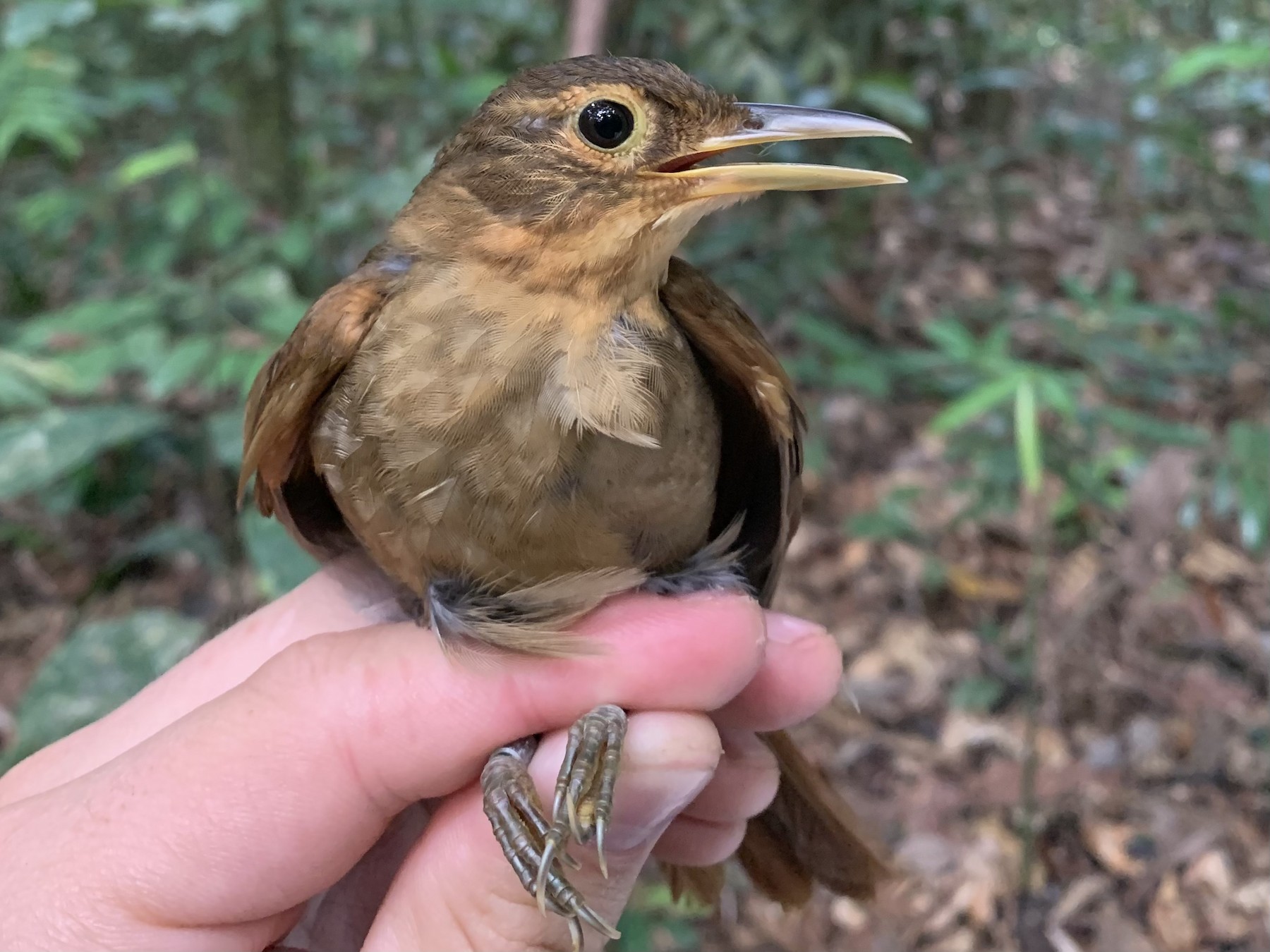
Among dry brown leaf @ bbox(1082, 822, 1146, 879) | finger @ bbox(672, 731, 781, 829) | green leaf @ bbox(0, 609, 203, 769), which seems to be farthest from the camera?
dry brown leaf @ bbox(1082, 822, 1146, 879)

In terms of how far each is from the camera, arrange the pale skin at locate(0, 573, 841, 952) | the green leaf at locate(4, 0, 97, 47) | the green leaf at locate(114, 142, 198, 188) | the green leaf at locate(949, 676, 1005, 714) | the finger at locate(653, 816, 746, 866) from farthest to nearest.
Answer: the green leaf at locate(949, 676, 1005, 714) → the green leaf at locate(114, 142, 198, 188) → the green leaf at locate(4, 0, 97, 47) → the finger at locate(653, 816, 746, 866) → the pale skin at locate(0, 573, 841, 952)

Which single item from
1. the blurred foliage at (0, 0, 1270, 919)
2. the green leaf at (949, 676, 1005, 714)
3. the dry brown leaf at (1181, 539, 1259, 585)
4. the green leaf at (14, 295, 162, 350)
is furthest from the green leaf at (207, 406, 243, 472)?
the dry brown leaf at (1181, 539, 1259, 585)

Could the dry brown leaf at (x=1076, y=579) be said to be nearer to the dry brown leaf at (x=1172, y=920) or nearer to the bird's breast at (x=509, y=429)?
the dry brown leaf at (x=1172, y=920)

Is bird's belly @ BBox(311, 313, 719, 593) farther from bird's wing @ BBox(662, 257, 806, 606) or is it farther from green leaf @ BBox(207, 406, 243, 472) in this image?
green leaf @ BBox(207, 406, 243, 472)

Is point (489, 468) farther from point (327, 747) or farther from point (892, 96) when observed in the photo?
point (892, 96)

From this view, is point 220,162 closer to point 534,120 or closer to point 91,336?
point 91,336

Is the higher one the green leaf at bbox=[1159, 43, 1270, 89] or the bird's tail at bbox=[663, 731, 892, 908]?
the green leaf at bbox=[1159, 43, 1270, 89]
